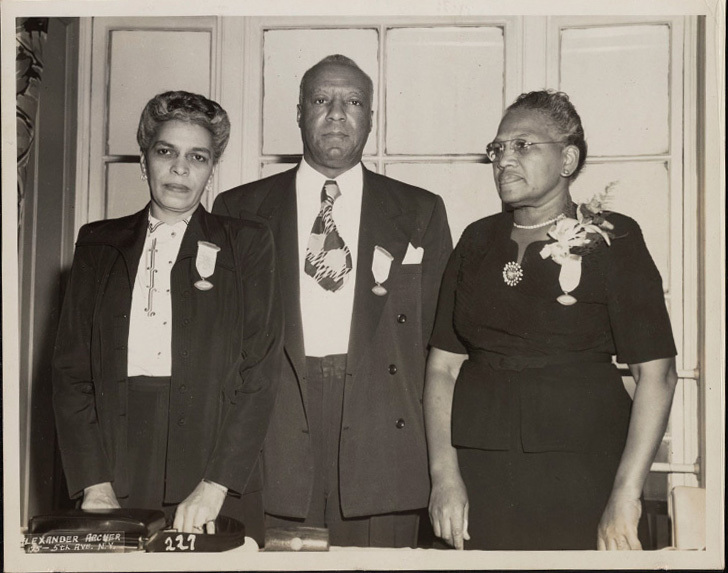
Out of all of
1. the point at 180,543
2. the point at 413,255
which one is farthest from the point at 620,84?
the point at 180,543

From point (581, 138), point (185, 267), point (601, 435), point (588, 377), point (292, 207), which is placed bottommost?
point (601, 435)

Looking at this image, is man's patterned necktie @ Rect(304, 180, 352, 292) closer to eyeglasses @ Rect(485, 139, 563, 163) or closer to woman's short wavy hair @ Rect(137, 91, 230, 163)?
woman's short wavy hair @ Rect(137, 91, 230, 163)

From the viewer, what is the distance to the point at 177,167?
242 centimetres

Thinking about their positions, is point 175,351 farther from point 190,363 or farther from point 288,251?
point 288,251

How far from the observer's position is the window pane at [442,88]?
2443 mm

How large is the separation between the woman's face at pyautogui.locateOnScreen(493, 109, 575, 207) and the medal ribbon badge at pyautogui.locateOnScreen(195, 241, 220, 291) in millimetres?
867

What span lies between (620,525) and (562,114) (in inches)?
46.3

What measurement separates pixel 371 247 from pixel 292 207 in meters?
0.26

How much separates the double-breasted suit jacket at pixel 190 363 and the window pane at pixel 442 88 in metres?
0.54

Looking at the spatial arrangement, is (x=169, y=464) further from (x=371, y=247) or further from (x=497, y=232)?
(x=497, y=232)

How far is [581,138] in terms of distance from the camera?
2408 mm

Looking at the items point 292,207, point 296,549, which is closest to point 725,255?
point 292,207

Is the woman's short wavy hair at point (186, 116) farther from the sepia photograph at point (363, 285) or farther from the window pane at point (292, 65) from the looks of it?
the window pane at point (292, 65)

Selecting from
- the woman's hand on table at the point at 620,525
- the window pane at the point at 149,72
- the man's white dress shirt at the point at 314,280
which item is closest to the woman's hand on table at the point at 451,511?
the woman's hand on table at the point at 620,525
